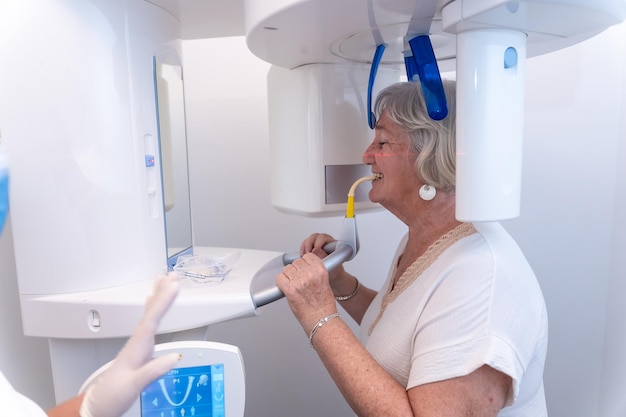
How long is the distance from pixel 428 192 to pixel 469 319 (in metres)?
0.27

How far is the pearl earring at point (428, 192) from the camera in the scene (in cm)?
87

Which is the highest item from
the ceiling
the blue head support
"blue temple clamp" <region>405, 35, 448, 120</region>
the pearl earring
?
the ceiling

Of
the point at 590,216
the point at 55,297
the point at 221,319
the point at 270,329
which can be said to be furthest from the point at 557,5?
the point at 270,329

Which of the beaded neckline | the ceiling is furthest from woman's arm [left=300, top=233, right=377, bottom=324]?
the ceiling

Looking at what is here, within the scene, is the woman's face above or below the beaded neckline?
above

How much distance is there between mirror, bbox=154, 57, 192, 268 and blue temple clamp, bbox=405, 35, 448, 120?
45 cm

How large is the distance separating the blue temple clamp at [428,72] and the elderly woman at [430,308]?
0.06 m

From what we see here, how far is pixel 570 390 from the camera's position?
4.49ft

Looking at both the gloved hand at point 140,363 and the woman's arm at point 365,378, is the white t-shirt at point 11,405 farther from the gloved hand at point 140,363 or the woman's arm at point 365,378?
the woman's arm at point 365,378

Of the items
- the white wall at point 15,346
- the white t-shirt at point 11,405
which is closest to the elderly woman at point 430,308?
the white t-shirt at point 11,405

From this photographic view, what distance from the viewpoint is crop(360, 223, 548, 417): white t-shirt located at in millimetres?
671

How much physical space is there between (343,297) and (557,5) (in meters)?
0.85

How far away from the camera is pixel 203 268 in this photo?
2.63 ft

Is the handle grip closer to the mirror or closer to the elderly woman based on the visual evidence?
the elderly woman
